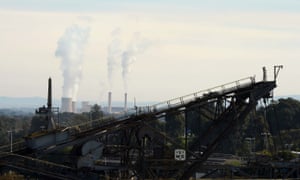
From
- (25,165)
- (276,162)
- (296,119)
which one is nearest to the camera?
(25,165)

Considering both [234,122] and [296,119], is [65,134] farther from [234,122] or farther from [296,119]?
[296,119]

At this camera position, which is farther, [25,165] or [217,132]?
[217,132]

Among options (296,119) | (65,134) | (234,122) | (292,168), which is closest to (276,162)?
(292,168)

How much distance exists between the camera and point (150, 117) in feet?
245

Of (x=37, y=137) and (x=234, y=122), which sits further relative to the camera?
(x=234, y=122)

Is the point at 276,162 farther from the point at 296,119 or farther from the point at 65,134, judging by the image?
the point at 296,119

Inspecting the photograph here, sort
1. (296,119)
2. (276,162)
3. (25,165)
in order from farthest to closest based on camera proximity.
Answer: (296,119)
(276,162)
(25,165)

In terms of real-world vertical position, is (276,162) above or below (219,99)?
below

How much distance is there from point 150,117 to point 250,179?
11265mm

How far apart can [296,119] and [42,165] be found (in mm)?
113010

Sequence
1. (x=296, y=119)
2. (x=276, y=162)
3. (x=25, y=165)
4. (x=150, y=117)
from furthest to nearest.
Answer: (x=296, y=119), (x=276, y=162), (x=150, y=117), (x=25, y=165)

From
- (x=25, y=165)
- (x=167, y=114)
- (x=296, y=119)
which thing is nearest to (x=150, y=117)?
(x=167, y=114)

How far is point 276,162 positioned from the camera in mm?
81312

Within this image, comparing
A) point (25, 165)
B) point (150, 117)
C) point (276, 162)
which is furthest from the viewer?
point (276, 162)
